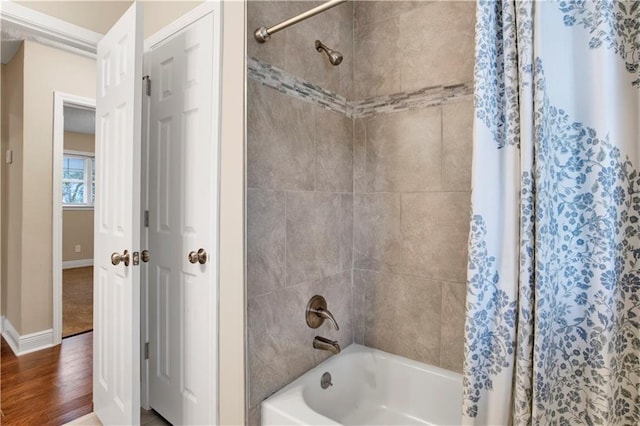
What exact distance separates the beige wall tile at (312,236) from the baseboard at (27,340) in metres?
2.25

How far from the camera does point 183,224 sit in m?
1.54

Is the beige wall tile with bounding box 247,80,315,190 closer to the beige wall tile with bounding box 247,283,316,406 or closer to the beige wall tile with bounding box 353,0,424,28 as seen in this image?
the beige wall tile with bounding box 247,283,316,406

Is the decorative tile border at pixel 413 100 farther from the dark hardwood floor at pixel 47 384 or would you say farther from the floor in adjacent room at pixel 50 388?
the dark hardwood floor at pixel 47 384

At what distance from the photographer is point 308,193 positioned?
150cm

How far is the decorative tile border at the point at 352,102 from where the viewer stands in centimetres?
130

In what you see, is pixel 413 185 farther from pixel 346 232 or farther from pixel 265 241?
pixel 265 241

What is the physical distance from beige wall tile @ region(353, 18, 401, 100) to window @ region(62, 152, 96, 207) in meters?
3.60

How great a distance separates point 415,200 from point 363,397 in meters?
1.04

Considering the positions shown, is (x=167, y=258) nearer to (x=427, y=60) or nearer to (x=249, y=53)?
→ (x=249, y=53)

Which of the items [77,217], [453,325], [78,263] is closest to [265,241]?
[453,325]

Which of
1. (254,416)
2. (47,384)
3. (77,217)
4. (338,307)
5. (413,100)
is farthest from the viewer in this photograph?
(77,217)

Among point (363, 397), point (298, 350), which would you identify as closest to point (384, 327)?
point (363, 397)

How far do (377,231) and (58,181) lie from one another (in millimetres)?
2409

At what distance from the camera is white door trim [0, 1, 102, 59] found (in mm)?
1486
